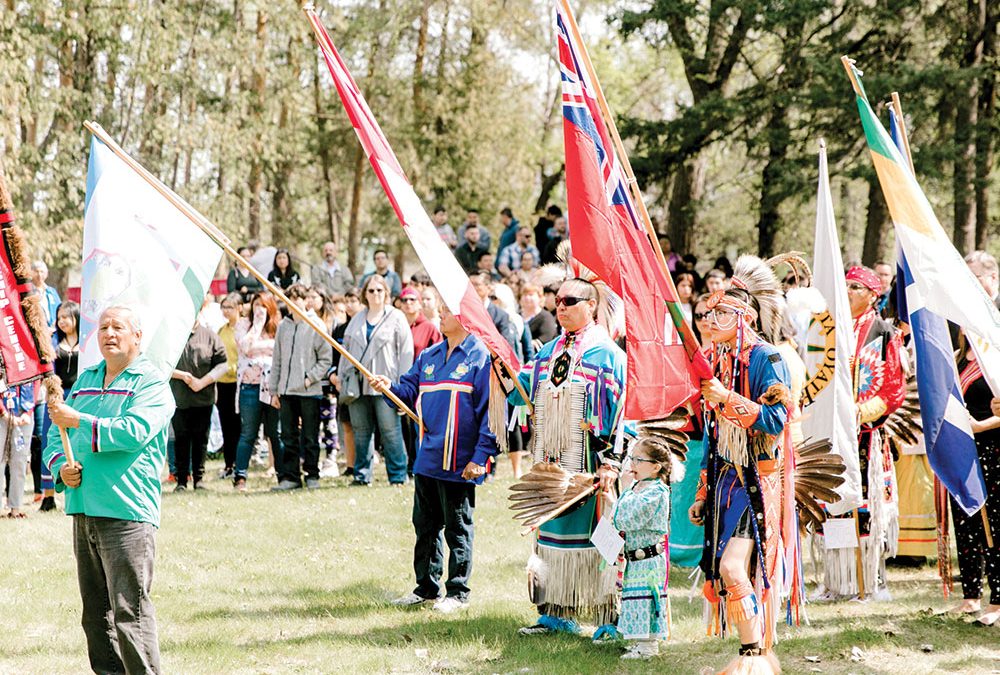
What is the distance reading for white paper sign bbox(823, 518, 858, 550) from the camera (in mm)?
7465

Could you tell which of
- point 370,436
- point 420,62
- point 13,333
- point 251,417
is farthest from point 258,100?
point 13,333

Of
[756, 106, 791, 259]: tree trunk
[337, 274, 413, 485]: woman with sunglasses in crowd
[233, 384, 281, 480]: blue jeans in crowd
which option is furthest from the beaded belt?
[756, 106, 791, 259]: tree trunk

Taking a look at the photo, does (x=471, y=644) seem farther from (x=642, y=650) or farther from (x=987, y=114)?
(x=987, y=114)

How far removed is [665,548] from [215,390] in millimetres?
7102

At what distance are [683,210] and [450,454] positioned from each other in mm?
12498

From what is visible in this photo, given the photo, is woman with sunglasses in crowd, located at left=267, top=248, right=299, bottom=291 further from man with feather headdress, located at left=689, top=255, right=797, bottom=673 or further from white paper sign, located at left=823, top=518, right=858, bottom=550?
man with feather headdress, located at left=689, top=255, right=797, bottom=673

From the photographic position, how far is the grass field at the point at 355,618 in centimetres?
615

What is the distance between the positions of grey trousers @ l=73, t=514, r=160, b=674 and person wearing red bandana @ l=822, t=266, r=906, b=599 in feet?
14.6

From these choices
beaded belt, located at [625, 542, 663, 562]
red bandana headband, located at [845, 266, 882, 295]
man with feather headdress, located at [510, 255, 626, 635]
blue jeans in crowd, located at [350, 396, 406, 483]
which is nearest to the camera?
beaded belt, located at [625, 542, 663, 562]

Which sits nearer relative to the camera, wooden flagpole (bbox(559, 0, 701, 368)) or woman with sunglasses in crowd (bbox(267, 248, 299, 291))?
wooden flagpole (bbox(559, 0, 701, 368))

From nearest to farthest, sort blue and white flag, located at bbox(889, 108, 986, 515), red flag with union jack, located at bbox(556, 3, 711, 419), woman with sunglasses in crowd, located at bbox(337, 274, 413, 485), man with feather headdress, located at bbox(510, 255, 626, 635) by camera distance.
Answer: red flag with union jack, located at bbox(556, 3, 711, 419)
blue and white flag, located at bbox(889, 108, 986, 515)
man with feather headdress, located at bbox(510, 255, 626, 635)
woman with sunglasses in crowd, located at bbox(337, 274, 413, 485)

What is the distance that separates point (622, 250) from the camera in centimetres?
565

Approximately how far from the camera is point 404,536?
940 cm

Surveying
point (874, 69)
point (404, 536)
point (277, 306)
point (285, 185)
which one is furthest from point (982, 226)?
point (285, 185)
